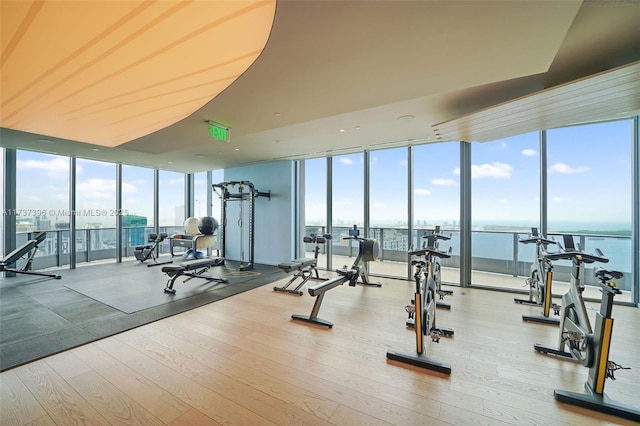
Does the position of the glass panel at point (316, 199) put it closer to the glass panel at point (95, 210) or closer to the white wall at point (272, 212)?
the white wall at point (272, 212)

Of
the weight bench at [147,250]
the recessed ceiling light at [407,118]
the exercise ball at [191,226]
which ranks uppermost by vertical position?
the recessed ceiling light at [407,118]

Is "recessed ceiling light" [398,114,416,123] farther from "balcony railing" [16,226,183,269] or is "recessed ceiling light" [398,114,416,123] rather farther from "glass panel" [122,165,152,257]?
"balcony railing" [16,226,183,269]

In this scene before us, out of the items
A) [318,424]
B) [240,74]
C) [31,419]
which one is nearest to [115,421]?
[31,419]

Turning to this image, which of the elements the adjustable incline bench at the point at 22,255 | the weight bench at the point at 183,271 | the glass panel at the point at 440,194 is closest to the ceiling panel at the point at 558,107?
the glass panel at the point at 440,194

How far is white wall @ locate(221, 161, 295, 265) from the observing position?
706cm

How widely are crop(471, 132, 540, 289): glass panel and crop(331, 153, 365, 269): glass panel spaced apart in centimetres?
236

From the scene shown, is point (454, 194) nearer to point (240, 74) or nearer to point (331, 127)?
point (331, 127)

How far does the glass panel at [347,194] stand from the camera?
20.3ft

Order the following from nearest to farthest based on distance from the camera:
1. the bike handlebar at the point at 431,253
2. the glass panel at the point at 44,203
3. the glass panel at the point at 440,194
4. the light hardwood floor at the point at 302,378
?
the light hardwood floor at the point at 302,378, the bike handlebar at the point at 431,253, the glass panel at the point at 440,194, the glass panel at the point at 44,203

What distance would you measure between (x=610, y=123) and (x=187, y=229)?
1031 centimetres

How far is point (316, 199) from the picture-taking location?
680 centimetres

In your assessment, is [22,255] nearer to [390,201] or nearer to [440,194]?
[390,201]

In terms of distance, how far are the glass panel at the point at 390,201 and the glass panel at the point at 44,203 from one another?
26.3 ft

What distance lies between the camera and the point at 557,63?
248 centimetres
